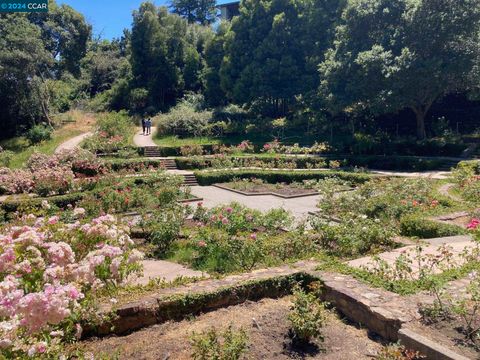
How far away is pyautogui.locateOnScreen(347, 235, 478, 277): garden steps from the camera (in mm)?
5148

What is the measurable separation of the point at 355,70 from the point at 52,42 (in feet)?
90.0

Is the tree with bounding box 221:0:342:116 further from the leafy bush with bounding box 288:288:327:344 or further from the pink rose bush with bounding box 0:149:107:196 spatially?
the leafy bush with bounding box 288:288:327:344

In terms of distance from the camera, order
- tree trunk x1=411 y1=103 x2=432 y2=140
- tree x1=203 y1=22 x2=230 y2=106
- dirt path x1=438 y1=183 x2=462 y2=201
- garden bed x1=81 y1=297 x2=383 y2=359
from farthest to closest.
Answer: tree x1=203 y1=22 x2=230 y2=106 < tree trunk x1=411 y1=103 x2=432 y2=140 < dirt path x1=438 y1=183 x2=462 y2=201 < garden bed x1=81 y1=297 x2=383 y2=359

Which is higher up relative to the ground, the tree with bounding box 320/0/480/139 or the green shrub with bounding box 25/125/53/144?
the tree with bounding box 320/0/480/139

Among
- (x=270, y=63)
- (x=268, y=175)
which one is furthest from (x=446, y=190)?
(x=270, y=63)

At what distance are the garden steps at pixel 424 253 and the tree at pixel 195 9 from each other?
159 feet

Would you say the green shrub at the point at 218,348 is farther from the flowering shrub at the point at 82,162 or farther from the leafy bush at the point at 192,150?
the leafy bush at the point at 192,150

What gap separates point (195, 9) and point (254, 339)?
52.0 meters

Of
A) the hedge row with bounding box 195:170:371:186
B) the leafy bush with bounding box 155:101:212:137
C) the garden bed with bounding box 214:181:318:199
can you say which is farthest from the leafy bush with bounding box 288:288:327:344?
the leafy bush with bounding box 155:101:212:137

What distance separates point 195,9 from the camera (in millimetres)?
50875

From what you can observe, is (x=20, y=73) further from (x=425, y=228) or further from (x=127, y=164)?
(x=425, y=228)

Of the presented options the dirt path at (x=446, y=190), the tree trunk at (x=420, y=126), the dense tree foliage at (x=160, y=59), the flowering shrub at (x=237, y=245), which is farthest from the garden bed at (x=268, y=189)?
the dense tree foliage at (x=160, y=59)

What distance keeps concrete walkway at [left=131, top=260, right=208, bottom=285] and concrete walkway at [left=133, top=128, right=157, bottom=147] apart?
18022mm

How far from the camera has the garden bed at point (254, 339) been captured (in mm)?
3658
